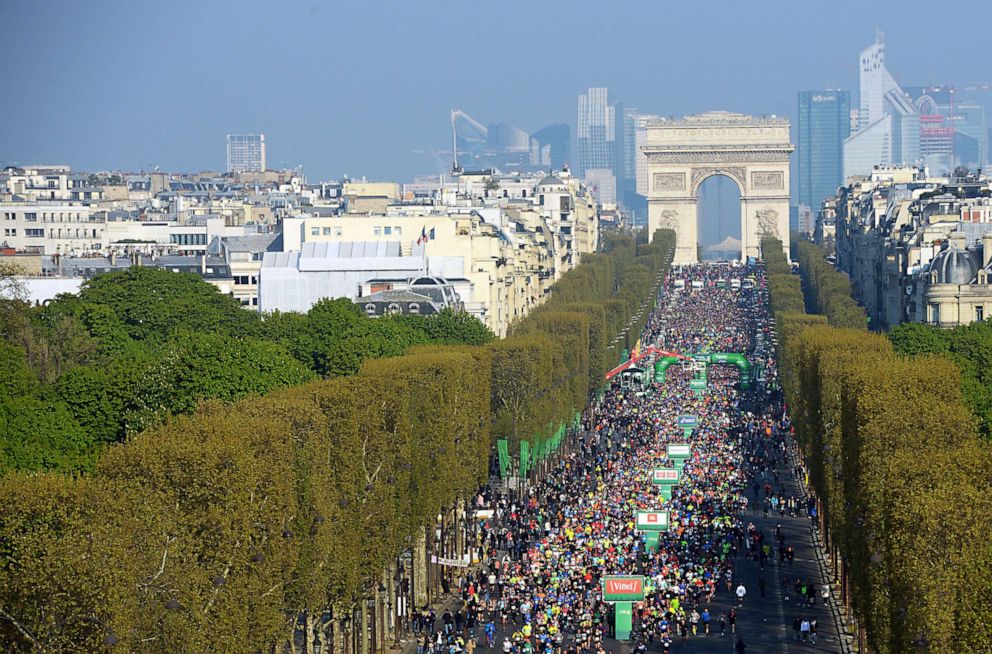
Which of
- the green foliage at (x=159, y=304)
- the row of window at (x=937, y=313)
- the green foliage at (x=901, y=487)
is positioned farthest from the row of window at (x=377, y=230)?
the green foliage at (x=901, y=487)

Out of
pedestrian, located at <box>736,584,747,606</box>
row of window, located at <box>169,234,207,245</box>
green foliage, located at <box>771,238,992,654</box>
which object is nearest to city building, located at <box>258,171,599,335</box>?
row of window, located at <box>169,234,207,245</box>

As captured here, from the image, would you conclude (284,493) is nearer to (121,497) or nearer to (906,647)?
(121,497)

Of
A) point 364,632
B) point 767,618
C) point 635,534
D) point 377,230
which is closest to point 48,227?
point 377,230

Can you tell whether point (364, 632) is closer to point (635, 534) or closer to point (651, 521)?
point (651, 521)

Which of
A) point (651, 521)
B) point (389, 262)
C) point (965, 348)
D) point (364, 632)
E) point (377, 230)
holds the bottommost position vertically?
point (364, 632)

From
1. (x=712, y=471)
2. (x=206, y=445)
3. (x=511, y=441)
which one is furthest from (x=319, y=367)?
(x=206, y=445)

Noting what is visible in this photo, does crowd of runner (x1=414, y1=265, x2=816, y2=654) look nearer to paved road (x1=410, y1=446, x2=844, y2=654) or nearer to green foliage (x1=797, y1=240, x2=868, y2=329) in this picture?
paved road (x1=410, y1=446, x2=844, y2=654)
